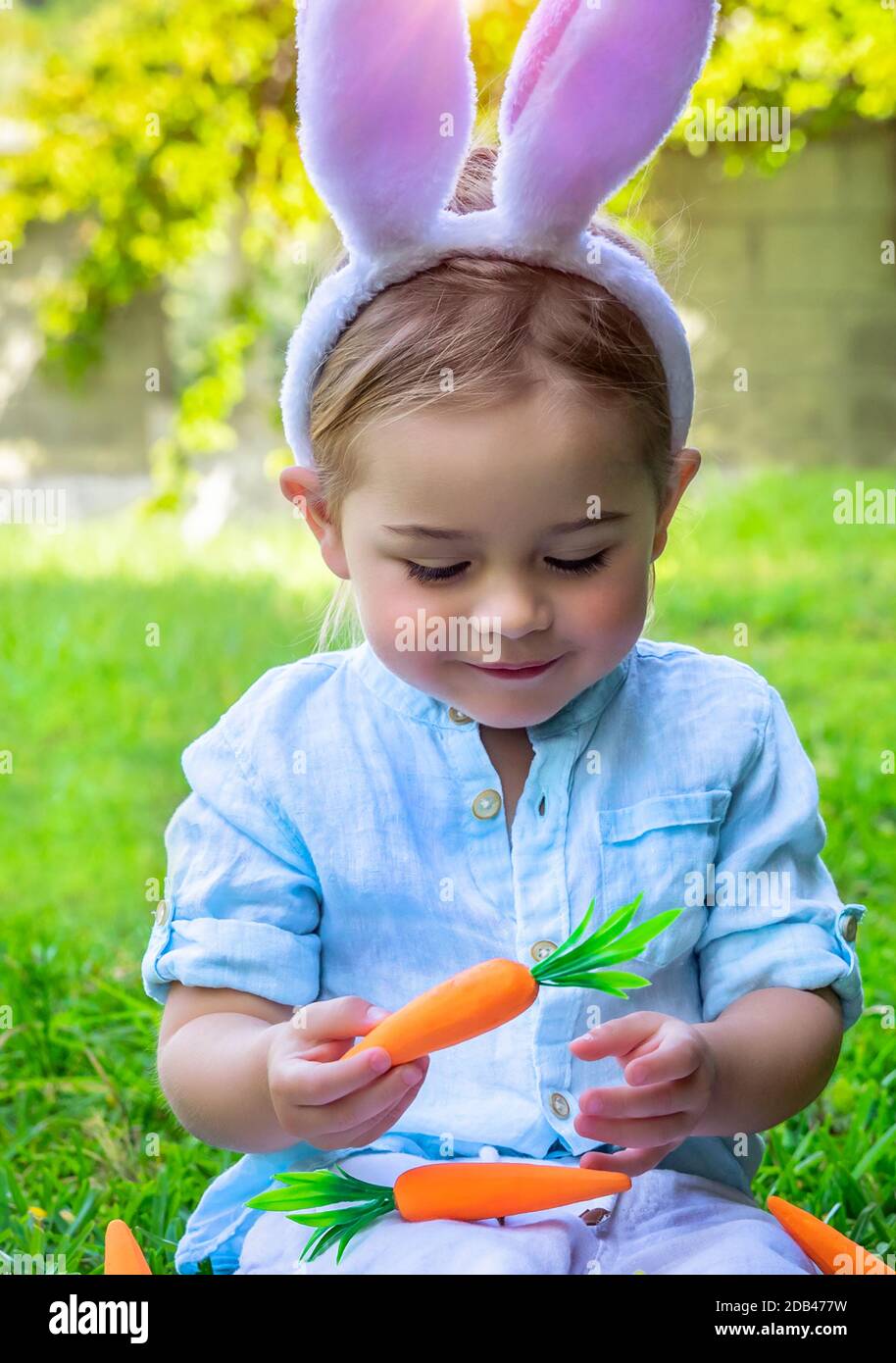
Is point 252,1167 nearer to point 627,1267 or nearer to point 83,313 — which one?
point 627,1267

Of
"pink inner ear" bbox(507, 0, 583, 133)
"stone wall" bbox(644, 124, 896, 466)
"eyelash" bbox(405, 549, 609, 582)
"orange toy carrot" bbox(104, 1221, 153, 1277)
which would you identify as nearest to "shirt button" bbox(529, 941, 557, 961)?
"eyelash" bbox(405, 549, 609, 582)

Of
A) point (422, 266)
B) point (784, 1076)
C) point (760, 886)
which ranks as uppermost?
point (422, 266)

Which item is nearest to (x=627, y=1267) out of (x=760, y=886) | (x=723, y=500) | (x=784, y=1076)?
(x=784, y=1076)

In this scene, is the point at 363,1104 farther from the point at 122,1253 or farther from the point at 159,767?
the point at 159,767

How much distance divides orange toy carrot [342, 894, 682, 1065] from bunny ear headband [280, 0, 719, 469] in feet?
1.81

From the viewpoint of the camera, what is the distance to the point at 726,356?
649 cm

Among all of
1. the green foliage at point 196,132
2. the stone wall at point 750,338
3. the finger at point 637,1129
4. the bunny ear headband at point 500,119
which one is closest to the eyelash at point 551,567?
the bunny ear headband at point 500,119

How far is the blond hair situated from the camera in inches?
52.7

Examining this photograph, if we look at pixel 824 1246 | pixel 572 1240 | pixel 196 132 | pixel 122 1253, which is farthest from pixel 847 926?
pixel 196 132

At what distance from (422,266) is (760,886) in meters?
0.64

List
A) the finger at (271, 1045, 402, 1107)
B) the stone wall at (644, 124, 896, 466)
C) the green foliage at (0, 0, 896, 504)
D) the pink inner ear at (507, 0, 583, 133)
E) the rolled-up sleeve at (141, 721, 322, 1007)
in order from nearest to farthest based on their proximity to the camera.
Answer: the finger at (271, 1045, 402, 1107)
the pink inner ear at (507, 0, 583, 133)
the rolled-up sleeve at (141, 721, 322, 1007)
the green foliage at (0, 0, 896, 504)
the stone wall at (644, 124, 896, 466)

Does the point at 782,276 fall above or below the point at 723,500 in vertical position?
above

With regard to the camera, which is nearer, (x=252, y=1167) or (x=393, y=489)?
(x=393, y=489)

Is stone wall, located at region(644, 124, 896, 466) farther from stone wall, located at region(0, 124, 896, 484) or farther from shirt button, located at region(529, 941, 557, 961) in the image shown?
shirt button, located at region(529, 941, 557, 961)
